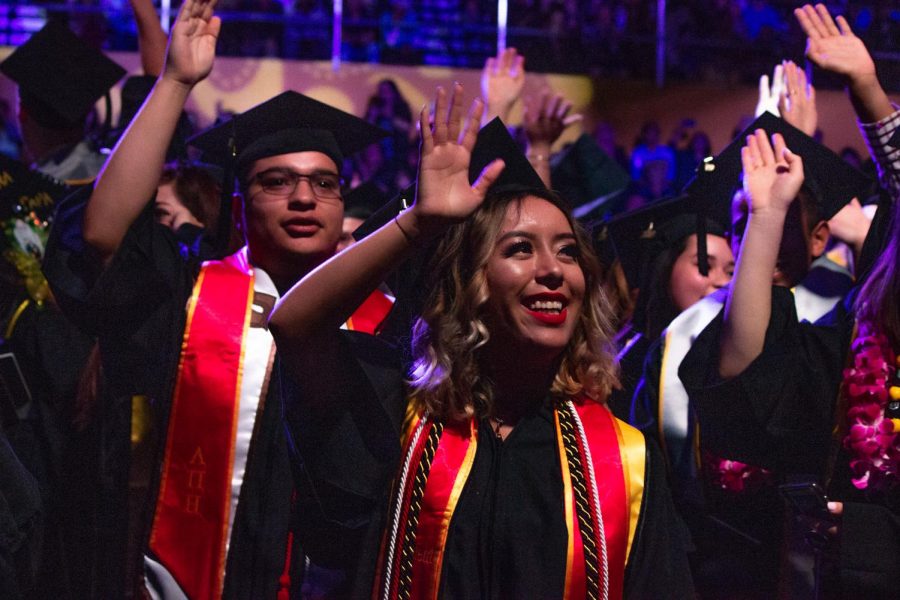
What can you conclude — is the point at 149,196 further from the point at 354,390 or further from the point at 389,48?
the point at 389,48

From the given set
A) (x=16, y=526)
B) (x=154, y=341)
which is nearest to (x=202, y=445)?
(x=154, y=341)

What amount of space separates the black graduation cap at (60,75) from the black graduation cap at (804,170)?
242 cm

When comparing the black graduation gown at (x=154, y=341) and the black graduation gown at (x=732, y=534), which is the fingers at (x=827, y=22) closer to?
the black graduation gown at (x=732, y=534)

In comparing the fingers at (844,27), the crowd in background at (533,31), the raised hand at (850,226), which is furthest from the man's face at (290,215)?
the crowd in background at (533,31)

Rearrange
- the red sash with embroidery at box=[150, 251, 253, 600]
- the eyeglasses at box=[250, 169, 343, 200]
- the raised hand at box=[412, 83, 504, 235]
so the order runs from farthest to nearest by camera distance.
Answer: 1. the eyeglasses at box=[250, 169, 343, 200]
2. the red sash with embroidery at box=[150, 251, 253, 600]
3. the raised hand at box=[412, 83, 504, 235]

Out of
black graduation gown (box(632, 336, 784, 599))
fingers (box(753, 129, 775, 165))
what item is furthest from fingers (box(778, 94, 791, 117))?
black graduation gown (box(632, 336, 784, 599))

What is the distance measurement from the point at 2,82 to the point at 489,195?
10072mm

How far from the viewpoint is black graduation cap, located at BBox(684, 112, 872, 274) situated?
310 centimetres

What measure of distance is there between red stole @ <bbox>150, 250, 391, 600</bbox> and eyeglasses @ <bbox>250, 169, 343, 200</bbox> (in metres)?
0.31

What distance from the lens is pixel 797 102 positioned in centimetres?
341

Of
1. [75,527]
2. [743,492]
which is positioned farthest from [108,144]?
[743,492]

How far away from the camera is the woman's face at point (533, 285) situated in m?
2.29

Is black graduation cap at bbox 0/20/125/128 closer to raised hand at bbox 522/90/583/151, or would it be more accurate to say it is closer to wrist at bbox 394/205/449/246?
raised hand at bbox 522/90/583/151

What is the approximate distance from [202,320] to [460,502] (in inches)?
45.6
